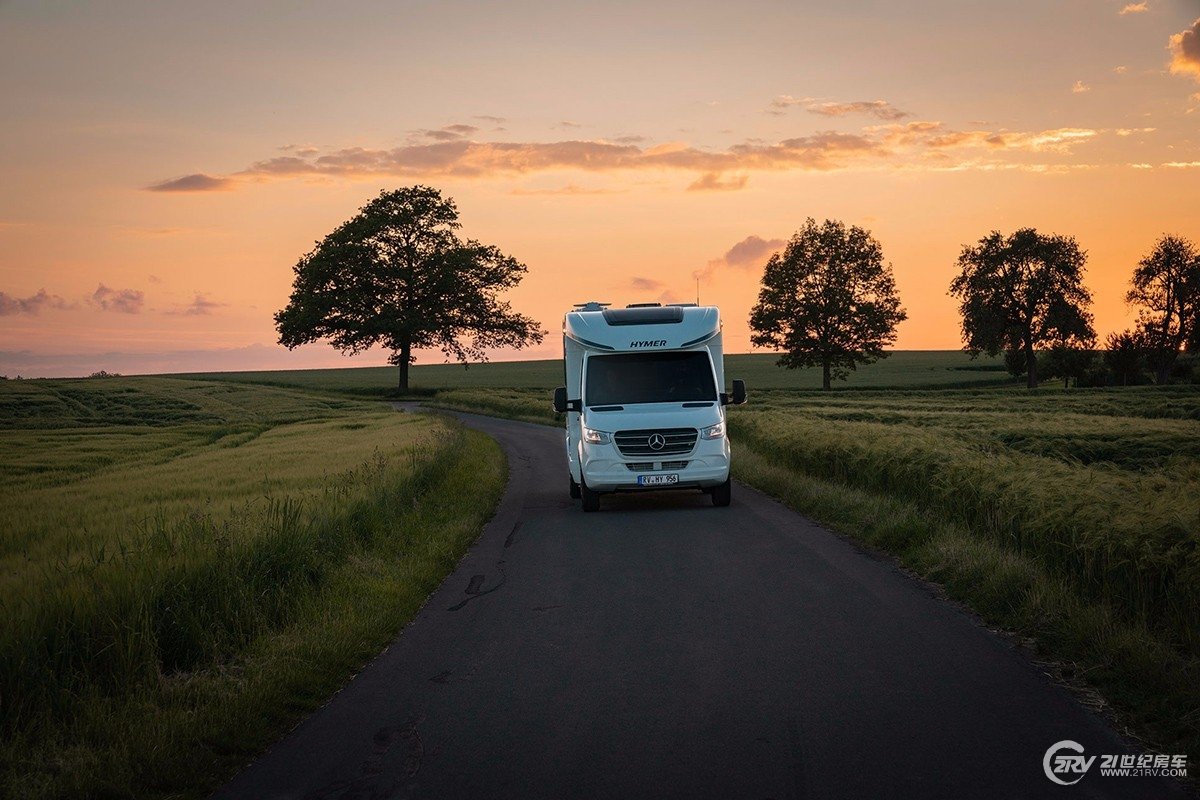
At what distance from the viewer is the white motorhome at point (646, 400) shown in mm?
16047

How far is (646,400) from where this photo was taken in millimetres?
16938

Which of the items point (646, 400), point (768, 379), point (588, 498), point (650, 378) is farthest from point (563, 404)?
point (768, 379)

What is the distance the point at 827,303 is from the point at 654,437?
181 feet

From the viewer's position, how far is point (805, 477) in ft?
59.2

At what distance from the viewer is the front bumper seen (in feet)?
52.2

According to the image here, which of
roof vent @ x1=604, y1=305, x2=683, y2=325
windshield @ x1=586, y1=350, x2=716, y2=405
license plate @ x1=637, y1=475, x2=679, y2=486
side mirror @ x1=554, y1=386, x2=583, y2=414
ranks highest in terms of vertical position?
roof vent @ x1=604, y1=305, x2=683, y2=325

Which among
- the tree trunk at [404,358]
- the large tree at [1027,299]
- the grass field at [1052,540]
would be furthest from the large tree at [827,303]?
the grass field at [1052,540]

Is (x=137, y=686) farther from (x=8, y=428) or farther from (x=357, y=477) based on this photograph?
(x=8, y=428)

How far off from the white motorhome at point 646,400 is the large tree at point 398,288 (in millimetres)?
47442

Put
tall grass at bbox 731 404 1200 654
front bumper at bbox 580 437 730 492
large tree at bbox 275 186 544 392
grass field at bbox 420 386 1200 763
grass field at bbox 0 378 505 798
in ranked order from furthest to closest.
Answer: large tree at bbox 275 186 544 392, front bumper at bbox 580 437 730 492, tall grass at bbox 731 404 1200 654, grass field at bbox 420 386 1200 763, grass field at bbox 0 378 505 798
